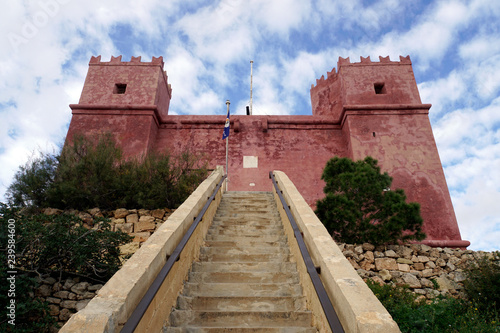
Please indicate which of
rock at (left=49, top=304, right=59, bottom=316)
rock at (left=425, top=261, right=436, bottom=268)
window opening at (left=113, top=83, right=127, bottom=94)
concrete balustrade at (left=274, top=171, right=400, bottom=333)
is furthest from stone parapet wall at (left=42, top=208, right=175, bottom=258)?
window opening at (left=113, top=83, right=127, bottom=94)

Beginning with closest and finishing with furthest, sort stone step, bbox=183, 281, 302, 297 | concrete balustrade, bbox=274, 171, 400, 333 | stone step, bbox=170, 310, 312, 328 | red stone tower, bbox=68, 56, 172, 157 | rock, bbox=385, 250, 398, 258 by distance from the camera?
concrete balustrade, bbox=274, 171, 400, 333, stone step, bbox=170, 310, 312, 328, stone step, bbox=183, 281, 302, 297, rock, bbox=385, 250, 398, 258, red stone tower, bbox=68, 56, 172, 157

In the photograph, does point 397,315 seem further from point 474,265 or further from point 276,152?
point 276,152

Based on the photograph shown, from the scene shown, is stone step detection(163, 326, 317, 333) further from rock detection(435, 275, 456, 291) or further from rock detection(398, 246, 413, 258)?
rock detection(398, 246, 413, 258)

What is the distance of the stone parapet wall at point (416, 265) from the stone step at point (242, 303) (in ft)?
10.6

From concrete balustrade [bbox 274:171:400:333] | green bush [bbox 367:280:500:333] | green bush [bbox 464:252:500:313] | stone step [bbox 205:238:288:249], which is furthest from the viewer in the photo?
green bush [bbox 464:252:500:313]

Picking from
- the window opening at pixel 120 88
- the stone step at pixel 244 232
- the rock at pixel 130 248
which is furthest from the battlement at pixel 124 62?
the stone step at pixel 244 232

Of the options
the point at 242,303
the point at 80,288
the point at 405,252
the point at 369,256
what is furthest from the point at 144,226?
the point at 405,252

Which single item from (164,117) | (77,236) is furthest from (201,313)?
(164,117)

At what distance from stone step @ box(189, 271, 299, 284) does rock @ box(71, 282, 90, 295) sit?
1.86m

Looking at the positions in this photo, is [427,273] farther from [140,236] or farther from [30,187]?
[30,187]

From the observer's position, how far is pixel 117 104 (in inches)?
488

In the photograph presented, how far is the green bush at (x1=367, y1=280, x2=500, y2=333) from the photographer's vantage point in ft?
15.1

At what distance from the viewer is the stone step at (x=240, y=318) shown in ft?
10.2

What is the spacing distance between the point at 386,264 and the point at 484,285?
1.58m
